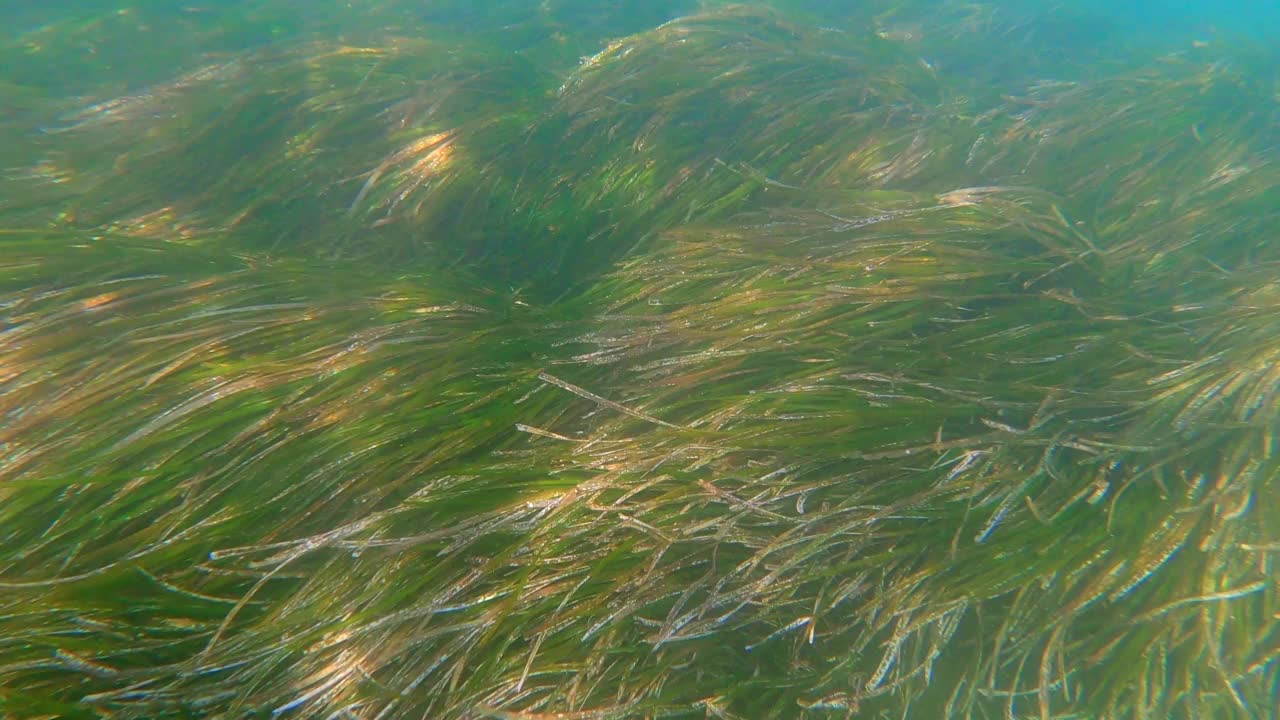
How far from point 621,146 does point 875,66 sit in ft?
7.00

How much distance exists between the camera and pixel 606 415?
1.68m

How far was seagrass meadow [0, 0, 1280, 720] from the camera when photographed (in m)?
1.26

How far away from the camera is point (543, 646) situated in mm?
1281

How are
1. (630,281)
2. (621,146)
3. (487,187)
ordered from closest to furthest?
(630,281) → (487,187) → (621,146)

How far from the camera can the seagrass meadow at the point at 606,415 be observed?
1.26 m

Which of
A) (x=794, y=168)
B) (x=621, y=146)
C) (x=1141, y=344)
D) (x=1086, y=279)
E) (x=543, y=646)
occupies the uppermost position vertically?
(x=621, y=146)

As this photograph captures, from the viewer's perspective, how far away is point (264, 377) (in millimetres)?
1583

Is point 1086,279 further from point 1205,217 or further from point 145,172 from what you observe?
point 145,172

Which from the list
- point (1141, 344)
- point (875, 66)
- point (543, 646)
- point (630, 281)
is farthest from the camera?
point (875, 66)

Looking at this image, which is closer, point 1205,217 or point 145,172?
Answer: point 145,172

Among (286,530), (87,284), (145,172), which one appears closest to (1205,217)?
(286,530)

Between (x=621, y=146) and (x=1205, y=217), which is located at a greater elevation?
(x=621, y=146)

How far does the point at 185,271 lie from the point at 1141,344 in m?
3.36

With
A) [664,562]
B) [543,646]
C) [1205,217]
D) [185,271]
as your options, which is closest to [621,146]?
[185,271]
